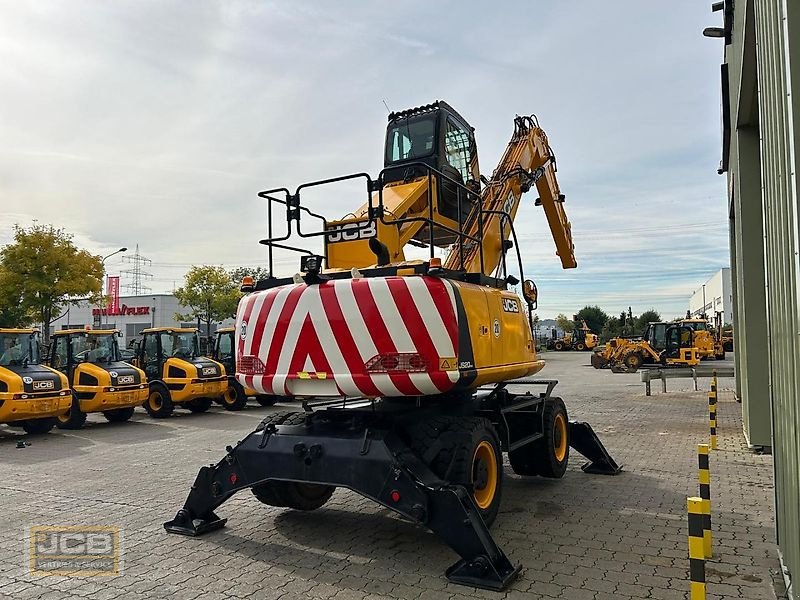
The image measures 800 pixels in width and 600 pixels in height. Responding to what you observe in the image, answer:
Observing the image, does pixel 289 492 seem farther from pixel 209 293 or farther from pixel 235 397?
pixel 209 293

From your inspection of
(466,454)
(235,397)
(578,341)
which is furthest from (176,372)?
(578,341)

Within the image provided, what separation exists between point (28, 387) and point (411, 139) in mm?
9098

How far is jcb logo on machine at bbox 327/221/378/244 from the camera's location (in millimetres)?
6562

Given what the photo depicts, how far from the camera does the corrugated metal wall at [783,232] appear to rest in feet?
10.5

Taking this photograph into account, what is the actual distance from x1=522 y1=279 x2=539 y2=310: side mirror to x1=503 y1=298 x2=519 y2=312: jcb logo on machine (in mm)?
552

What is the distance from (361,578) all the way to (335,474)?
0.86 m

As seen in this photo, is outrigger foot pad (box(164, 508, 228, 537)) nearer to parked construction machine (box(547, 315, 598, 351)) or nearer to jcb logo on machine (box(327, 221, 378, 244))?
jcb logo on machine (box(327, 221, 378, 244))

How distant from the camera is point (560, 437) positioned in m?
8.34

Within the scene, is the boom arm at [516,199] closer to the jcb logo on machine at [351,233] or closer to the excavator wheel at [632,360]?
the jcb logo on machine at [351,233]

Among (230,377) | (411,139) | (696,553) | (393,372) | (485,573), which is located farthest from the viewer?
(230,377)

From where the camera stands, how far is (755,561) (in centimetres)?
512

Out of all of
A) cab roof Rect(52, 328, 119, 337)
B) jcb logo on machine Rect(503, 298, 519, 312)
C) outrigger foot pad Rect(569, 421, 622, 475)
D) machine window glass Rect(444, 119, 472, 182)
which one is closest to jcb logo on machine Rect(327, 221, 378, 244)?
jcb logo on machine Rect(503, 298, 519, 312)

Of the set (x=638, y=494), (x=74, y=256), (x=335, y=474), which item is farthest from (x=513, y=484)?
(x=74, y=256)

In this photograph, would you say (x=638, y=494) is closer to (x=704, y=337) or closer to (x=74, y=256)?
(x=74, y=256)
